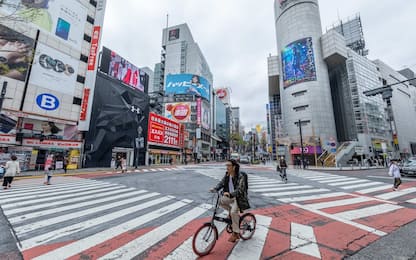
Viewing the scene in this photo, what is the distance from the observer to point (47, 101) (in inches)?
810

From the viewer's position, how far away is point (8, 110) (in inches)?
693

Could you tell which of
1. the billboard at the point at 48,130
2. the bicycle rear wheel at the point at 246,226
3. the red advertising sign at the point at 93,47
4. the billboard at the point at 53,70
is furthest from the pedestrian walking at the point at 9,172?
the red advertising sign at the point at 93,47

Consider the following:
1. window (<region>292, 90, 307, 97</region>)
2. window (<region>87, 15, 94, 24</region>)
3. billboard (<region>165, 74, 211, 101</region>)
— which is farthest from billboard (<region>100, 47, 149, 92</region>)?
window (<region>292, 90, 307, 97</region>)

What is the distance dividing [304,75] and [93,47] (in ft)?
144

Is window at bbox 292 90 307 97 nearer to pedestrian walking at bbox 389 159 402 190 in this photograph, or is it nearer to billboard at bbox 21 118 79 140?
pedestrian walking at bbox 389 159 402 190

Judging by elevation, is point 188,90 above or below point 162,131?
above

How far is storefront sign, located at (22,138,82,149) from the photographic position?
18891 mm

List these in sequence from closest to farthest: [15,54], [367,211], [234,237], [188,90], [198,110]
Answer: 1. [234,237]
2. [367,211]
3. [15,54]
4. [198,110]
5. [188,90]

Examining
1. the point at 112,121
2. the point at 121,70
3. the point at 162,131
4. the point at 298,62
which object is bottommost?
the point at 112,121

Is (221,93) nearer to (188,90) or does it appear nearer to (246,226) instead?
→ (188,90)

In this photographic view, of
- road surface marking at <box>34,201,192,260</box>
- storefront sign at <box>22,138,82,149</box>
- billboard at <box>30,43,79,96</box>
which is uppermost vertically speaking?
billboard at <box>30,43,79,96</box>

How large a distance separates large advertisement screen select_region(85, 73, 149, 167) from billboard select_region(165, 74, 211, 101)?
1186 inches

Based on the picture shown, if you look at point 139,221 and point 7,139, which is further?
point 7,139

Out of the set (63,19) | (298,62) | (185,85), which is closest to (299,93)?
(298,62)
